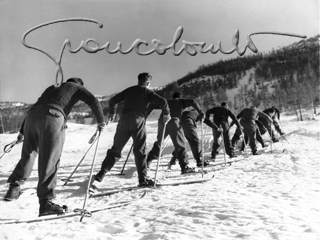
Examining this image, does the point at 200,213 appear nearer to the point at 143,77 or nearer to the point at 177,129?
the point at 143,77

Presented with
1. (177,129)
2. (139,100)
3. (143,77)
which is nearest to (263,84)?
(177,129)

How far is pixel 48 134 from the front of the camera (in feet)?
9.80

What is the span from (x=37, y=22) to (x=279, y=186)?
13.5 feet

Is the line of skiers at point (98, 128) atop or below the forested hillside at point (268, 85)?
below

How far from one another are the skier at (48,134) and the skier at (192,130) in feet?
10.6

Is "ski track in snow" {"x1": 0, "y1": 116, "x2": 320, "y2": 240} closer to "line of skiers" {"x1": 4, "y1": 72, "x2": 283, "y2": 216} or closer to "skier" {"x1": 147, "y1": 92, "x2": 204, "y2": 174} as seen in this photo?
"line of skiers" {"x1": 4, "y1": 72, "x2": 283, "y2": 216}

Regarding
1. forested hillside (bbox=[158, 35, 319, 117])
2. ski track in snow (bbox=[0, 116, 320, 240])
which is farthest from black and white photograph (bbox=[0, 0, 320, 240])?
forested hillside (bbox=[158, 35, 319, 117])

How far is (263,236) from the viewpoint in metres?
2.00

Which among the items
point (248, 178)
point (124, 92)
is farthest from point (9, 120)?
point (248, 178)

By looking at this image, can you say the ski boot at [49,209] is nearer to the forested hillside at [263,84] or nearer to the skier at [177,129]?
the skier at [177,129]

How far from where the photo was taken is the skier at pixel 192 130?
6.21 m

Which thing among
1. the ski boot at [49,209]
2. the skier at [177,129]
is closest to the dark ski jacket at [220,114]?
the skier at [177,129]

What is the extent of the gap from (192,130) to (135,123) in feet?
7.58

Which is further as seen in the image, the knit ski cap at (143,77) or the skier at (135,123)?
the knit ski cap at (143,77)
